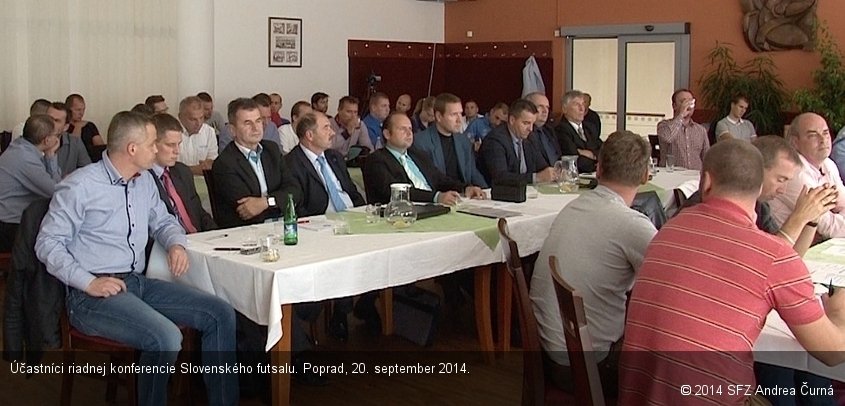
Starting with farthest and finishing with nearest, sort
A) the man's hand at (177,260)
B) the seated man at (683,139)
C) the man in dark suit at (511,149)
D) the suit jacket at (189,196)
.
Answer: the seated man at (683,139) < the man in dark suit at (511,149) < the suit jacket at (189,196) < the man's hand at (177,260)

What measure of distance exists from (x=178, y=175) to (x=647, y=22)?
7.37m

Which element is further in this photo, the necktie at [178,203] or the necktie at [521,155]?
the necktie at [521,155]

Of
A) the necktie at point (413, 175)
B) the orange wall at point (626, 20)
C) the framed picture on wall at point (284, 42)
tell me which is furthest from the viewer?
the framed picture on wall at point (284, 42)

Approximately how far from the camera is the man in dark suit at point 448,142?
627cm

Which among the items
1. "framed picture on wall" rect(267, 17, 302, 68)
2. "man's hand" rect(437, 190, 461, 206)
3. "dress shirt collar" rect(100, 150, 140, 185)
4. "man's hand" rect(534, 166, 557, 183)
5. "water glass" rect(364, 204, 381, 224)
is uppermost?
"framed picture on wall" rect(267, 17, 302, 68)

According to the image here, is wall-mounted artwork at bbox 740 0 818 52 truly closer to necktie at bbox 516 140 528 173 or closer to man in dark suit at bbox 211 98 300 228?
necktie at bbox 516 140 528 173

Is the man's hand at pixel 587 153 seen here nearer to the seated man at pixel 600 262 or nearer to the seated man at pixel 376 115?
the seated man at pixel 376 115

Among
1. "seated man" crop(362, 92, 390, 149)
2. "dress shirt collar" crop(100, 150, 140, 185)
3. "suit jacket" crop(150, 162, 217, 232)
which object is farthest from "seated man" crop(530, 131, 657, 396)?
"seated man" crop(362, 92, 390, 149)

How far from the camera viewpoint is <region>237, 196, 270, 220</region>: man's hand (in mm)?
4840

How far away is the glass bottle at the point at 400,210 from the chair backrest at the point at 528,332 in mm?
1293

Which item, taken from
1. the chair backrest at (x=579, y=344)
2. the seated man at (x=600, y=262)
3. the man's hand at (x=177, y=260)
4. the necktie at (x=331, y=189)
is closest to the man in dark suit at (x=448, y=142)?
the necktie at (x=331, y=189)

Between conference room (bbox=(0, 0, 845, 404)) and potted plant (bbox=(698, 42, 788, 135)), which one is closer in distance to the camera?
conference room (bbox=(0, 0, 845, 404))

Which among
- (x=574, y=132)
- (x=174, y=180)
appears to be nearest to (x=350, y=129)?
(x=574, y=132)

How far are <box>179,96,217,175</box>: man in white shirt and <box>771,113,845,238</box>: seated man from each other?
4.77 meters
